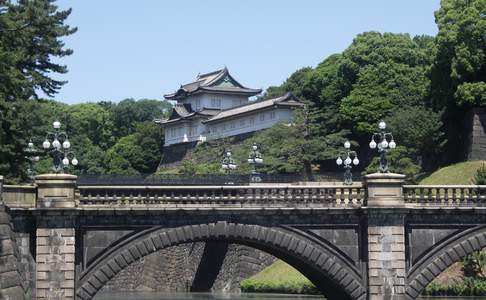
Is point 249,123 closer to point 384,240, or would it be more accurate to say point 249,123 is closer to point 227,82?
point 227,82

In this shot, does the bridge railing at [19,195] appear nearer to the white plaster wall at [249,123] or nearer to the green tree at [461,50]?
the green tree at [461,50]

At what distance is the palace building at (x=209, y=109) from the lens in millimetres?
134375

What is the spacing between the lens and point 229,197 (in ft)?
156

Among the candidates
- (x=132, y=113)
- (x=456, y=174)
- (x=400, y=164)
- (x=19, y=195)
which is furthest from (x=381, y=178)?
(x=132, y=113)

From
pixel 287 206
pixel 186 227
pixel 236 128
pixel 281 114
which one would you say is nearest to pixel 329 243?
pixel 287 206

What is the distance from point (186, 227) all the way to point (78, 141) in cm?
9916

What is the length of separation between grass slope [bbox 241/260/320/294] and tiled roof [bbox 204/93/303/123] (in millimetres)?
36394

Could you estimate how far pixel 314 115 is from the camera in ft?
352

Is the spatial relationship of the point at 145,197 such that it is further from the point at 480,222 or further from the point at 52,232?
the point at 480,222

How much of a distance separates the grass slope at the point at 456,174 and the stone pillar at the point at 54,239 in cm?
4408

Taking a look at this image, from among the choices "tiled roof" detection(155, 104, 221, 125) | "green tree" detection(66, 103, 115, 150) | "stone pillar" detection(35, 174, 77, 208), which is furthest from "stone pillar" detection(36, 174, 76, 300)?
"green tree" detection(66, 103, 115, 150)

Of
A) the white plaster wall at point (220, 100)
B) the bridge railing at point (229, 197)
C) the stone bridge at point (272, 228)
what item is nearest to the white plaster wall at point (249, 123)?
the white plaster wall at point (220, 100)

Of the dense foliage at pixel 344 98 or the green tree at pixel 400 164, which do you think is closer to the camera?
the dense foliage at pixel 344 98

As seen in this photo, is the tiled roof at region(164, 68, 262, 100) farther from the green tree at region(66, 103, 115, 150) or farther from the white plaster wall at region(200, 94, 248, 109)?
the green tree at region(66, 103, 115, 150)
